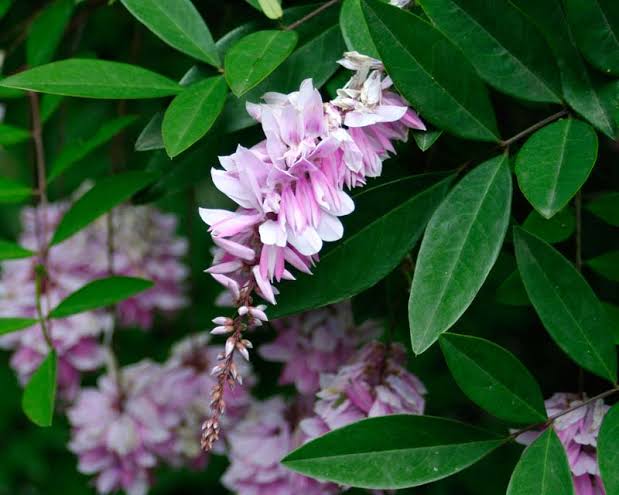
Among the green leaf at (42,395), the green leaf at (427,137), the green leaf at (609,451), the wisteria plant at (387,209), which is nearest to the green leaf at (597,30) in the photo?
the wisteria plant at (387,209)

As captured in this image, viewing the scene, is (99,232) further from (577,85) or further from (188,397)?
(577,85)

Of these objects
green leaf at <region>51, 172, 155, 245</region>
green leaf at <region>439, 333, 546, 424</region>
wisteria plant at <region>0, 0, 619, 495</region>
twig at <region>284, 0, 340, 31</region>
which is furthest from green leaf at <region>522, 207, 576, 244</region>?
green leaf at <region>51, 172, 155, 245</region>

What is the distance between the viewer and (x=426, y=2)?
1.84 feet

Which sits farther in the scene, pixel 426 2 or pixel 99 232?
pixel 99 232

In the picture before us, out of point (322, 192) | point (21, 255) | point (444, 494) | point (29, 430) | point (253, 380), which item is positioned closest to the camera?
point (322, 192)

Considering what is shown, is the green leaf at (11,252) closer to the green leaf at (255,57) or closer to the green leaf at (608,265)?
the green leaf at (255,57)

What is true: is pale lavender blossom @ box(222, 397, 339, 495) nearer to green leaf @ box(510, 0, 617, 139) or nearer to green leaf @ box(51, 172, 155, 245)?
green leaf @ box(51, 172, 155, 245)

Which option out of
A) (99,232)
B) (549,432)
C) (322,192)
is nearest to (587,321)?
(549,432)

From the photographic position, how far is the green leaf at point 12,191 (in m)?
0.78

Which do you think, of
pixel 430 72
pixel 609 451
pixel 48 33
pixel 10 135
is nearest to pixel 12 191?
pixel 10 135

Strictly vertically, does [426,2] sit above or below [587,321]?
above

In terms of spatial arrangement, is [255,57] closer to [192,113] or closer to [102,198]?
[192,113]

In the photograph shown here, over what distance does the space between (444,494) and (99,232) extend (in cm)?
52

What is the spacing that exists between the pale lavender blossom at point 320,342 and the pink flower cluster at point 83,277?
0.79ft
